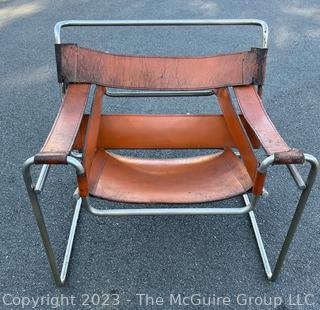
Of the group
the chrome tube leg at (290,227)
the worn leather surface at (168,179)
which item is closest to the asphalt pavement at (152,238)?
the chrome tube leg at (290,227)

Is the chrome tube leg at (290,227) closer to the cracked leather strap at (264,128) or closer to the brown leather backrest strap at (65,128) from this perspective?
the cracked leather strap at (264,128)

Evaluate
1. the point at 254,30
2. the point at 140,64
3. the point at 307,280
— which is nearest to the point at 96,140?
the point at 140,64

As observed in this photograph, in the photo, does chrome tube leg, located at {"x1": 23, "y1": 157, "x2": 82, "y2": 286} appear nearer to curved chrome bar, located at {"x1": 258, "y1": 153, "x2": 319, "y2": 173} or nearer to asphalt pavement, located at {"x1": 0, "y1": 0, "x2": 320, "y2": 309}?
asphalt pavement, located at {"x1": 0, "y1": 0, "x2": 320, "y2": 309}

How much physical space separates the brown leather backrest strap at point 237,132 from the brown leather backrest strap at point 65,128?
54 centimetres

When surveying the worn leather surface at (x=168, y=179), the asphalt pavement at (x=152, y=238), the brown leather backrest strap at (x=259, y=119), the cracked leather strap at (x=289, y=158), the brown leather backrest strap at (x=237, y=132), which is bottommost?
the asphalt pavement at (x=152, y=238)

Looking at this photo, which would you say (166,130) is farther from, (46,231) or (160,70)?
(46,231)

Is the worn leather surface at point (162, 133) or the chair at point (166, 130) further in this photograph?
the worn leather surface at point (162, 133)

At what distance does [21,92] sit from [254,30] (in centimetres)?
188

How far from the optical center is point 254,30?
130 inches

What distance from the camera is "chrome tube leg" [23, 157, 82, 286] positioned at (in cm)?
A: 115

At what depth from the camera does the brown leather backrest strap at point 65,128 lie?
112cm

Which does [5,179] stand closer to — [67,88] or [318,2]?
[67,88]

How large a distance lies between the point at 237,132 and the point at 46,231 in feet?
2.51

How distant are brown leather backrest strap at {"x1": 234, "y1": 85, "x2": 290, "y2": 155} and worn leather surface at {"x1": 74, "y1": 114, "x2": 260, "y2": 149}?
16 cm
